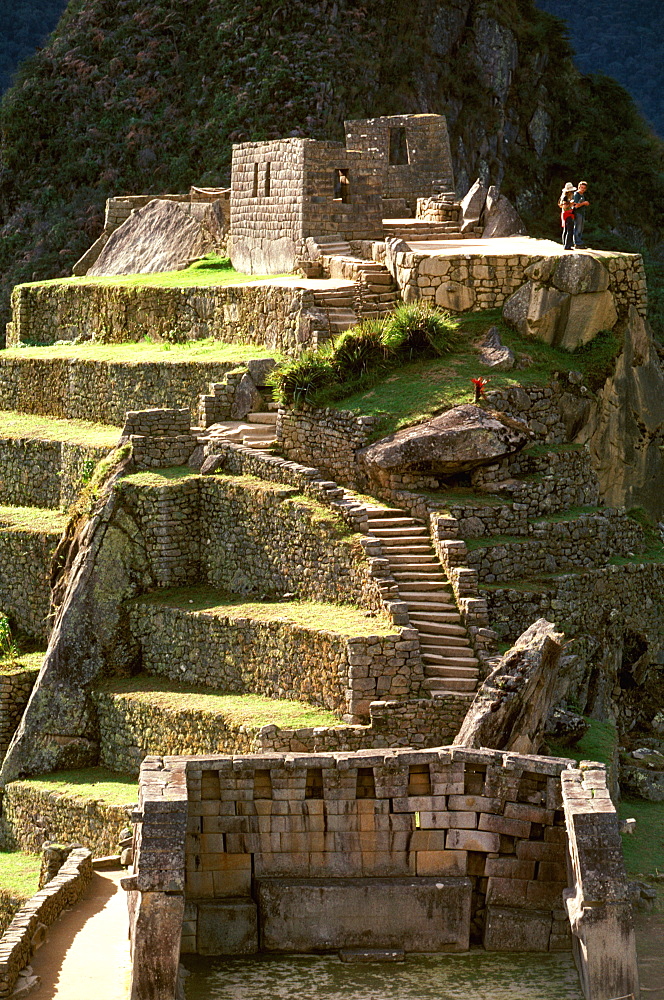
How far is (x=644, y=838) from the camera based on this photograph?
94.1 ft

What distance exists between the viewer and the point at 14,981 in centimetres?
2311

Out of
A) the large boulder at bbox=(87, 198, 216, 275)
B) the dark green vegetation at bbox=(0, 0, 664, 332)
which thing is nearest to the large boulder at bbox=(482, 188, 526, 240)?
the large boulder at bbox=(87, 198, 216, 275)

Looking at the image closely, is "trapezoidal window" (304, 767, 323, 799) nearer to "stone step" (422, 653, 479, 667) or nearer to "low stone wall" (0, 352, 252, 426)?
"stone step" (422, 653, 479, 667)

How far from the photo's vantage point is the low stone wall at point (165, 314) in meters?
37.5

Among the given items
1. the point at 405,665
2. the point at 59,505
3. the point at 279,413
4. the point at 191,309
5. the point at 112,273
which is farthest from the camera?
the point at 112,273

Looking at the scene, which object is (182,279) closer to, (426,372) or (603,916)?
(426,372)

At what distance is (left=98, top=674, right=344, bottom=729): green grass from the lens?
29.5 m

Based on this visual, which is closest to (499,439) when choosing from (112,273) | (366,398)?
(366,398)

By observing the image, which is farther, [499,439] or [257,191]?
[257,191]

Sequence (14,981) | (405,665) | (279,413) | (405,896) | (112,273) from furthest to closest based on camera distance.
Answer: (112,273) → (279,413) → (405,665) → (14,981) → (405,896)

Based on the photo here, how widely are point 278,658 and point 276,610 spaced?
3.60ft

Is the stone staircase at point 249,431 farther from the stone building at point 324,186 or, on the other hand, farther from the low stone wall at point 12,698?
the stone building at point 324,186

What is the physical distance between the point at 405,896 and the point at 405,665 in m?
8.55

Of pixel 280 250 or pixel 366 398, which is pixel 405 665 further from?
pixel 280 250
